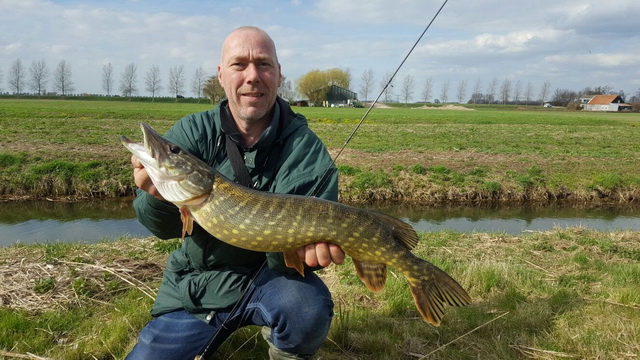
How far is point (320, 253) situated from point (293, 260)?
0.19 m

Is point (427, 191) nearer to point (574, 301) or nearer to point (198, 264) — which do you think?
point (574, 301)

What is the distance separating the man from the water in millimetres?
5778

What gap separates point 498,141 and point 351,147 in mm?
8542

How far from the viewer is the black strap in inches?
115

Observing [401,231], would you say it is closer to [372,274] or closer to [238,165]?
[372,274]

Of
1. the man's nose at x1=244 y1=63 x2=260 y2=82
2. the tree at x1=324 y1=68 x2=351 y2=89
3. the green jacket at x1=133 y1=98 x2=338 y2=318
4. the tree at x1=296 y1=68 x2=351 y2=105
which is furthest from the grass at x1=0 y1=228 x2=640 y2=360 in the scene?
the tree at x1=324 y1=68 x2=351 y2=89

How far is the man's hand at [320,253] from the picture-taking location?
2.72 m

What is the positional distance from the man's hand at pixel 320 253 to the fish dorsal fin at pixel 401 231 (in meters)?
0.38

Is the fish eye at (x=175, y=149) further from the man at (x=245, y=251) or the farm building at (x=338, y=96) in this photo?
the farm building at (x=338, y=96)

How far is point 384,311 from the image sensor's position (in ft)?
12.9

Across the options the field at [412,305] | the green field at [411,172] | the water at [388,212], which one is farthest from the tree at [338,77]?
the field at [412,305]

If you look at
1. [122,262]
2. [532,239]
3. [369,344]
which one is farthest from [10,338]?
[532,239]

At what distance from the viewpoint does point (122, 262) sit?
189 inches

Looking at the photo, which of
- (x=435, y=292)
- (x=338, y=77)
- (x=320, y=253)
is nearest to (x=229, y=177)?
(x=320, y=253)
